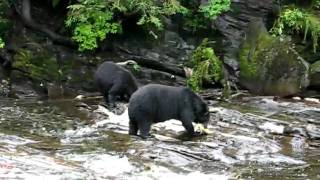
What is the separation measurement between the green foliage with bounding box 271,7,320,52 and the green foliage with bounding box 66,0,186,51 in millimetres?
2917

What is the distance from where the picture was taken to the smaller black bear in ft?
46.3

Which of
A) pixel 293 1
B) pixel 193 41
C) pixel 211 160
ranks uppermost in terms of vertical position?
pixel 293 1

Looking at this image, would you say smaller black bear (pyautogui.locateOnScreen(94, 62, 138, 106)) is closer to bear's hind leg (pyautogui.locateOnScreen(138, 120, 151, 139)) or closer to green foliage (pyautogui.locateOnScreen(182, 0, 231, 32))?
bear's hind leg (pyautogui.locateOnScreen(138, 120, 151, 139))

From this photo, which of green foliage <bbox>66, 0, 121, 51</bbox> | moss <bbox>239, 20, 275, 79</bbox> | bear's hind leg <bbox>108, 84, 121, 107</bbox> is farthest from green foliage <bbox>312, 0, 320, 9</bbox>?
bear's hind leg <bbox>108, 84, 121, 107</bbox>

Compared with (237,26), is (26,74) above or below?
below

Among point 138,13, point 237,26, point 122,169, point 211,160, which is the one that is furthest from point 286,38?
point 122,169

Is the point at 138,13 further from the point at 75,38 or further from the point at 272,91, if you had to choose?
the point at 272,91

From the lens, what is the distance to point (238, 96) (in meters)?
15.7

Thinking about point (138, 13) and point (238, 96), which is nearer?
point (238, 96)

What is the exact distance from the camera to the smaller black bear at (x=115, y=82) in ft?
46.3

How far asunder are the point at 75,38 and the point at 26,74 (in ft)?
5.50

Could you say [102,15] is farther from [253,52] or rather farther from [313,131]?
[313,131]

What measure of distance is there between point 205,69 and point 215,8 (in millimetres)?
2195

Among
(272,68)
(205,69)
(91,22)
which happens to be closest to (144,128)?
(205,69)
